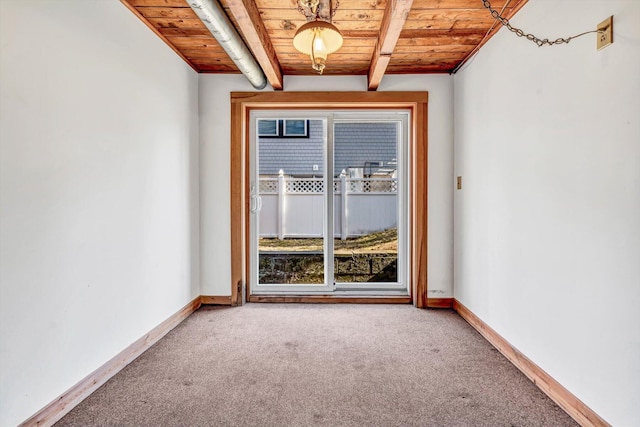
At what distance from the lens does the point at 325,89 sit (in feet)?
10.6

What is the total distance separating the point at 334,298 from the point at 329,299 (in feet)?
0.18

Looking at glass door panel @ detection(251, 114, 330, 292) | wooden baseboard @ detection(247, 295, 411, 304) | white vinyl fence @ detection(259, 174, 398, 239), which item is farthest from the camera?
white vinyl fence @ detection(259, 174, 398, 239)

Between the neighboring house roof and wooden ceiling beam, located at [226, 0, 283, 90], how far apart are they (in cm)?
137

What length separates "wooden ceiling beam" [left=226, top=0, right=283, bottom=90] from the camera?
1.87 metres

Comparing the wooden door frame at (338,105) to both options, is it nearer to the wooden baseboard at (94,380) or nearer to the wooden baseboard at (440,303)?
the wooden baseboard at (440,303)

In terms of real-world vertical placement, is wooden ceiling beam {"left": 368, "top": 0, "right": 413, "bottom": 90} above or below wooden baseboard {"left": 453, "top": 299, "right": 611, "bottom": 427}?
above

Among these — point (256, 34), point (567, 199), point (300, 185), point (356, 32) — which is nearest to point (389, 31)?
point (356, 32)

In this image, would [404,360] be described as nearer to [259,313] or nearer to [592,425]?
[592,425]

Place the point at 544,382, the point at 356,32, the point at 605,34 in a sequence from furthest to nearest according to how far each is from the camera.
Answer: the point at 356,32, the point at 544,382, the point at 605,34

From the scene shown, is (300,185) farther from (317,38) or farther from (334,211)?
(317,38)

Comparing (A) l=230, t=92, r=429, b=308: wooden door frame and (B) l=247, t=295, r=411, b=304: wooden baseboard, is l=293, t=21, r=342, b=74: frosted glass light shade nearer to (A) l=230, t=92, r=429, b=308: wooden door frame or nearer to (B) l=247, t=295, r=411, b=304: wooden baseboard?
(A) l=230, t=92, r=429, b=308: wooden door frame

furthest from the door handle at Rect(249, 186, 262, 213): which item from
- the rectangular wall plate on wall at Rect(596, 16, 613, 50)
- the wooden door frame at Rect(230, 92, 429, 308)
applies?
the rectangular wall plate on wall at Rect(596, 16, 613, 50)

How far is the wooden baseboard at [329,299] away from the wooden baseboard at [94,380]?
3.06 feet

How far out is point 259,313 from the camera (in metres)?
3.05
